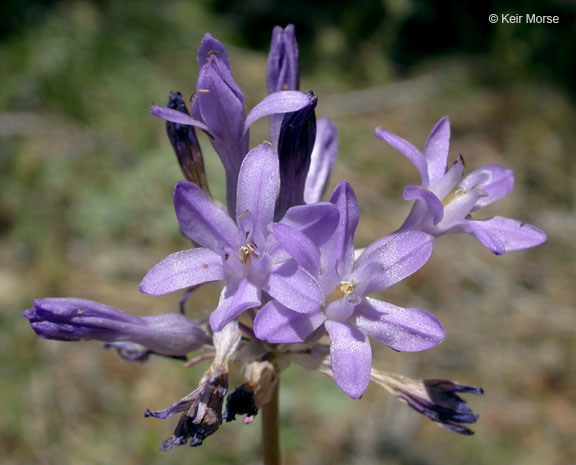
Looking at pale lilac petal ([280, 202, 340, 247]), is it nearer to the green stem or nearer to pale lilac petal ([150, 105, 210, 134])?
pale lilac petal ([150, 105, 210, 134])

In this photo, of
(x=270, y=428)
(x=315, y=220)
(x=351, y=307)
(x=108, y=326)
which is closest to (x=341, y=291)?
(x=351, y=307)

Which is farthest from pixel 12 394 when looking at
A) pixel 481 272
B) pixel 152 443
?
pixel 481 272

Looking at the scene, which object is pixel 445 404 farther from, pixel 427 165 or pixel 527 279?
pixel 527 279

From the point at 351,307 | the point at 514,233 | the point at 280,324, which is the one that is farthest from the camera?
the point at 514,233

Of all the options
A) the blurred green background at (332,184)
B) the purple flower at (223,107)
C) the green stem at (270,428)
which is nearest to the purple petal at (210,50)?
the purple flower at (223,107)

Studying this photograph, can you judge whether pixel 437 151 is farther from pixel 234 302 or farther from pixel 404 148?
pixel 234 302

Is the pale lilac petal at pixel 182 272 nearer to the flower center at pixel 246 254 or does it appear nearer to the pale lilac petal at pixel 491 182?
the flower center at pixel 246 254

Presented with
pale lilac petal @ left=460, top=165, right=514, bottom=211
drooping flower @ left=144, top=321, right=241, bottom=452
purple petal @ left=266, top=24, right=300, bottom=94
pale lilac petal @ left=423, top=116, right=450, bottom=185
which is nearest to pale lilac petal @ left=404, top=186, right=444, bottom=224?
pale lilac petal @ left=423, top=116, right=450, bottom=185
